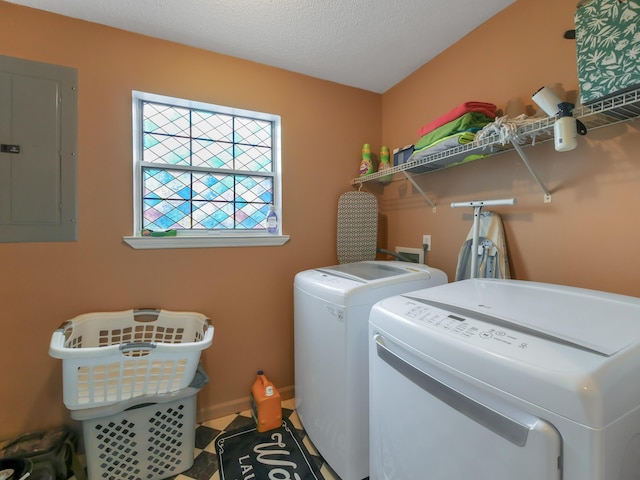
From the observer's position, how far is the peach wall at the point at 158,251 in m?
1.40

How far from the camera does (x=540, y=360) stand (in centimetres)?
55

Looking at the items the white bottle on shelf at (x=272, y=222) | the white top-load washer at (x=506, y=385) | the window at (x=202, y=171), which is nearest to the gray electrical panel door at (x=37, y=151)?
the window at (x=202, y=171)

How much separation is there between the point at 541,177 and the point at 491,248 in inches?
15.3

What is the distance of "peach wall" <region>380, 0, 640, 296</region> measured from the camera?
3.47ft

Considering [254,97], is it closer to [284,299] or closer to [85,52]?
[85,52]

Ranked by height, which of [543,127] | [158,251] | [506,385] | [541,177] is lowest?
[506,385]

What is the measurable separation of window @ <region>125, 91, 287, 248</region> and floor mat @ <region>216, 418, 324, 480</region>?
1154 mm

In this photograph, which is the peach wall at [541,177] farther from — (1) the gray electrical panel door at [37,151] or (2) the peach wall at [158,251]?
(1) the gray electrical panel door at [37,151]

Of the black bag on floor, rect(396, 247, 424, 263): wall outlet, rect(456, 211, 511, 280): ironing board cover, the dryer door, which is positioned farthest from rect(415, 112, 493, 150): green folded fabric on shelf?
the black bag on floor

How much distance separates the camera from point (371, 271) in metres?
1.54

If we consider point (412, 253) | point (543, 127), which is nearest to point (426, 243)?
point (412, 253)

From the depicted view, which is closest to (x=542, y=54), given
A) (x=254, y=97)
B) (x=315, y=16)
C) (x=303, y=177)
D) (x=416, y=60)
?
(x=416, y=60)

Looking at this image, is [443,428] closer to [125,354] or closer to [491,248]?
[491,248]

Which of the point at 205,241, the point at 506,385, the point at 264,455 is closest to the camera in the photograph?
the point at 506,385
